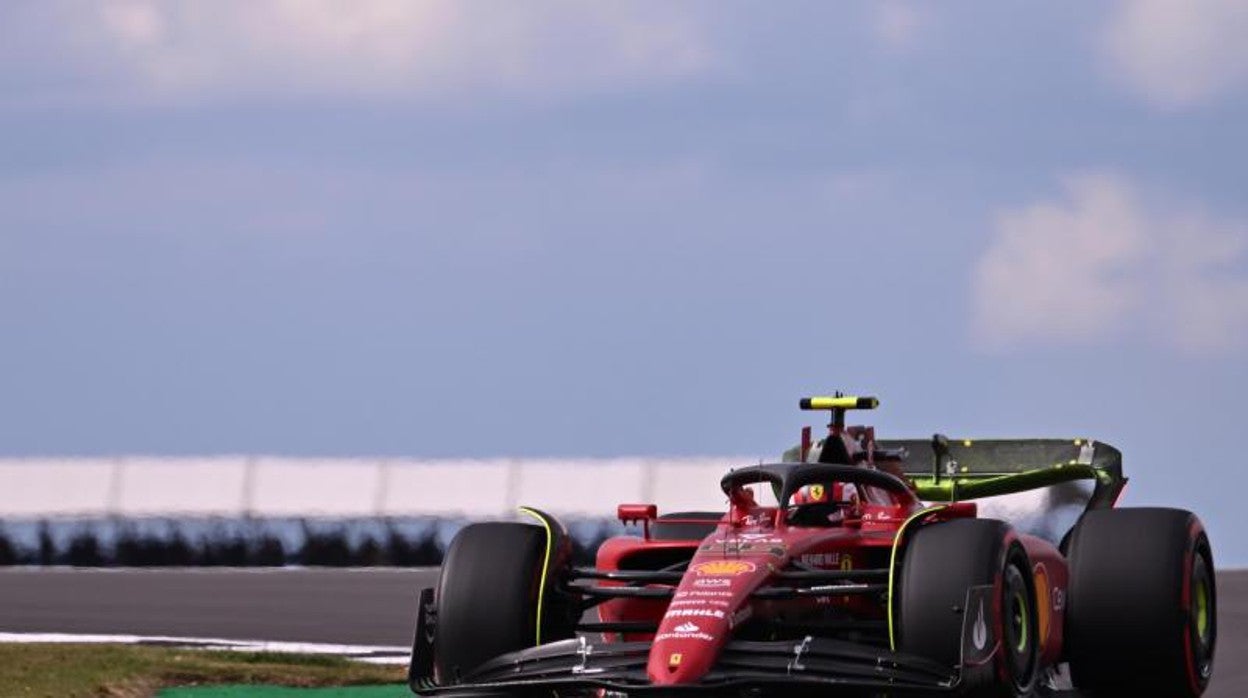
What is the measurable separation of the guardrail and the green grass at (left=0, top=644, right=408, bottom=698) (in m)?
14.3

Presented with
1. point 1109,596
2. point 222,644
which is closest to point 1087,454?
point 1109,596

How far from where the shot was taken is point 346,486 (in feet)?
102

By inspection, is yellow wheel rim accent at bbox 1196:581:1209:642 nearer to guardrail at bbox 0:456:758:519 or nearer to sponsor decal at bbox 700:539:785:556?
sponsor decal at bbox 700:539:785:556

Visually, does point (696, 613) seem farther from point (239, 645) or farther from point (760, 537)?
point (239, 645)

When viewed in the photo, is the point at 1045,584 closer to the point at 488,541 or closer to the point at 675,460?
the point at 488,541

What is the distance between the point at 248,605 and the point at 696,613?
38.4ft

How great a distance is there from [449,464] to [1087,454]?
1739 cm

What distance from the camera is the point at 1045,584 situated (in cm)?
1150

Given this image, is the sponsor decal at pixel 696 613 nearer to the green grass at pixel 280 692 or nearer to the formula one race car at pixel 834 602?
the formula one race car at pixel 834 602

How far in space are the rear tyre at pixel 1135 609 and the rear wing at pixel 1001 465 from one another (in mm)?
1760

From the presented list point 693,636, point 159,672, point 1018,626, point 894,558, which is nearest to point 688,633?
point 693,636

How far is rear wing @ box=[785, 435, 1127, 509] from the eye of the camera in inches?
A: 539

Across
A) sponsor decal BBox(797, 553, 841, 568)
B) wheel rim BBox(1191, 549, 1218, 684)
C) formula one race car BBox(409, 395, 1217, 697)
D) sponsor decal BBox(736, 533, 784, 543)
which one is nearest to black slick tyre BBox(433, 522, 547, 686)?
formula one race car BBox(409, 395, 1217, 697)

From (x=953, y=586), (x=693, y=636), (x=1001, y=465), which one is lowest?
(x=693, y=636)
